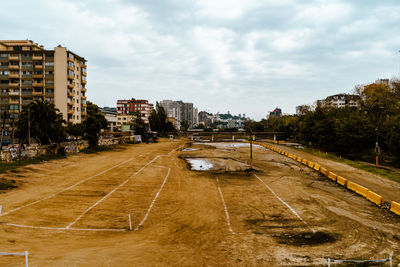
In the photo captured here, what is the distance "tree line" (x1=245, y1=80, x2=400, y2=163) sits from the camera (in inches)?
2272

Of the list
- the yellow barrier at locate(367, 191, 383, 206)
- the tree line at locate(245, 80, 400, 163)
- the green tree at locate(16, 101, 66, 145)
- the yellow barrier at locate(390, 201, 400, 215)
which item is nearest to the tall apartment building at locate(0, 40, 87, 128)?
the green tree at locate(16, 101, 66, 145)

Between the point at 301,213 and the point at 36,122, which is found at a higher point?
the point at 36,122

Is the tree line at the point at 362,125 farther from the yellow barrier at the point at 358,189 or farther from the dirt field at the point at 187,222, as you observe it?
the dirt field at the point at 187,222

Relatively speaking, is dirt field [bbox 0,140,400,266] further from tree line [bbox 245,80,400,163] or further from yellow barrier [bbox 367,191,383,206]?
tree line [bbox 245,80,400,163]

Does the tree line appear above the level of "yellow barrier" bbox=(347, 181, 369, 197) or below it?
above

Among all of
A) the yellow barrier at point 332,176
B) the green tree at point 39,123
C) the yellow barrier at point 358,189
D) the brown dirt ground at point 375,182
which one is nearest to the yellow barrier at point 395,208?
the brown dirt ground at point 375,182

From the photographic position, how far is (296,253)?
13367mm

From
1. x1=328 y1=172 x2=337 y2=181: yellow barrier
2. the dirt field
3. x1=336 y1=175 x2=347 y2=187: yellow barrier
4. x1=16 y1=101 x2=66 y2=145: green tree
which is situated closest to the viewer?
the dirt field

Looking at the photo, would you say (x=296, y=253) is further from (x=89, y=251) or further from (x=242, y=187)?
(x=242, y=187)

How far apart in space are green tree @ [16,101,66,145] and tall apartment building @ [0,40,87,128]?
Answer: 36.2 meters

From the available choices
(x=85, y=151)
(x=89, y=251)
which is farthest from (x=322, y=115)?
(x=89, y=251)

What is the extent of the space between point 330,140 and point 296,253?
78.0m

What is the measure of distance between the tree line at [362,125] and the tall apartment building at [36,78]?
192 ft

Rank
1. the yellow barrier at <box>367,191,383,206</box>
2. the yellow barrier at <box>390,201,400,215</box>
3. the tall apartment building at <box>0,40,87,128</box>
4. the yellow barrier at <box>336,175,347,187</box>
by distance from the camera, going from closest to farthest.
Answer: the yellow barrier at <box>390,201,400,215</box>
the yellow barrier at <box>367,191,383,206</box>
the yellow barrier at <box>336,175,347,187</box>
the tall apartment building at <box>0,40,87,128</box>
